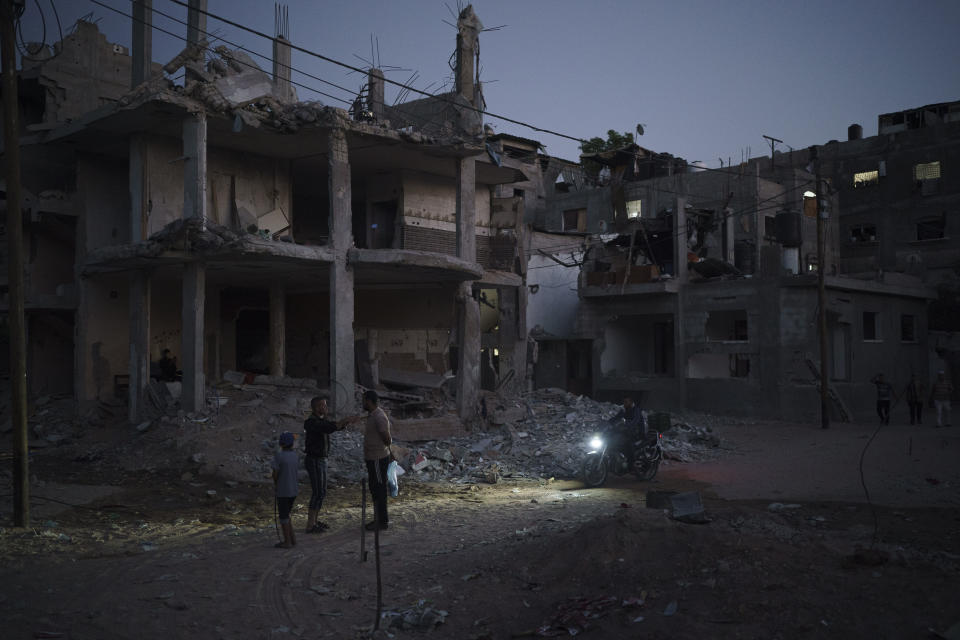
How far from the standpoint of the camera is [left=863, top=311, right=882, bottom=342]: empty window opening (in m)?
27.9

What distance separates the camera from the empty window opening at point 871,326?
27881 mm

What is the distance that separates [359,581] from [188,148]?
13.2 m

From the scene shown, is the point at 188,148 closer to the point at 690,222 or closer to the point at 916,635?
the point at 916,635

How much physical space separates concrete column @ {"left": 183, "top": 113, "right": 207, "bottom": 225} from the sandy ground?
25.5ft

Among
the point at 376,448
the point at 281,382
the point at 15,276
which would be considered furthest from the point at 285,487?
the point at 281,382

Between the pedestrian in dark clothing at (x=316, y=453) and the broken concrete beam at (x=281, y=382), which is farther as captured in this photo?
the broken concrete beam at (x=281, y=382)

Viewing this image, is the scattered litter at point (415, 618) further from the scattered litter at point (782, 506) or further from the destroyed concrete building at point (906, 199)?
the destroyed concrete building at point (906, 199)

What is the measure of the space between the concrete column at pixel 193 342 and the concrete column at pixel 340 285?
3094 mm

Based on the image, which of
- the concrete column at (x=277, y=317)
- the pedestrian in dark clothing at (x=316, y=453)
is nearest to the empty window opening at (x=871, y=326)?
the concrete column at (x=277, y=317)

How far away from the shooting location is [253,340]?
2683 centimetres

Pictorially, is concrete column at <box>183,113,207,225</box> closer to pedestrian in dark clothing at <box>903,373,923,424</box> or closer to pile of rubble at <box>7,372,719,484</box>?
pile of rubble at <box>7,372,719,484</box>

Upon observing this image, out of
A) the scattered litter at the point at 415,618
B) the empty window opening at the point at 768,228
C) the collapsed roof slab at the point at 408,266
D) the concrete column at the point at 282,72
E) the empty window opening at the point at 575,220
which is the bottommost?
the scattered litter at the point at 415,618

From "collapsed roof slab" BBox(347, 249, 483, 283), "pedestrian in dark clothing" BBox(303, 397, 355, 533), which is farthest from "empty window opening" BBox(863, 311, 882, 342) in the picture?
"pedestrian in dark clothing" BBox(303, 397, 355, 533)

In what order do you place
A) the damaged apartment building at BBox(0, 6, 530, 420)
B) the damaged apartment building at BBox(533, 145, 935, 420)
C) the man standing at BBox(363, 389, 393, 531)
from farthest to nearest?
the damaged apartment building at BBox(533, 145, 935, 420)
the damaged apartment building at BBox(0, 6, 530, 420)
the man standing at BBox(363, 389, 393, 531)
